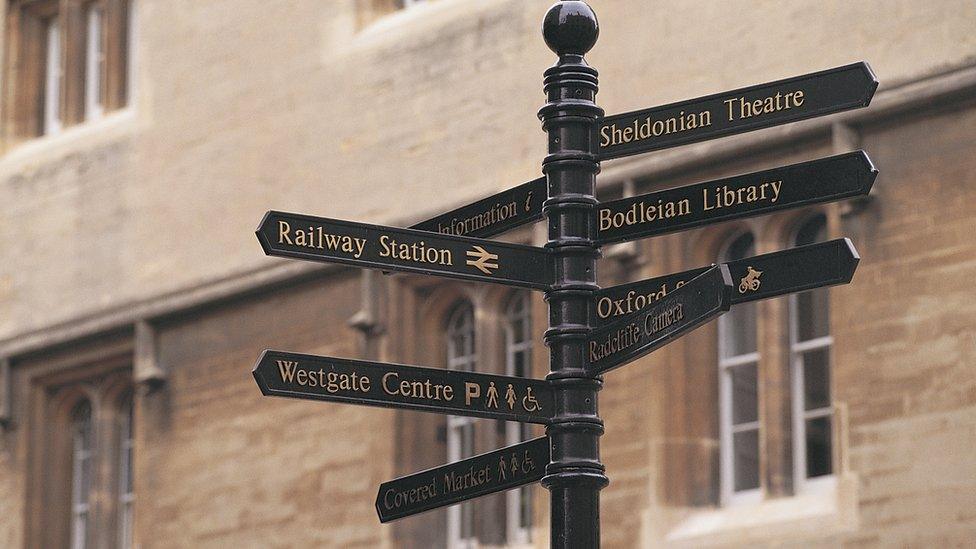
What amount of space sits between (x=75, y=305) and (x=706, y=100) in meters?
11.9

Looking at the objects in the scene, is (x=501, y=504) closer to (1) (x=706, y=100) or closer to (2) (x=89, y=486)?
(2) (x=89, y=486)

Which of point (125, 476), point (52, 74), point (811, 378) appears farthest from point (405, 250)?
point (52, 74)

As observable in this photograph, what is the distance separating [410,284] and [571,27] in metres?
8.91

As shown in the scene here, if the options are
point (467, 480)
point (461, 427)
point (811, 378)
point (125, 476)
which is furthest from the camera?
point (125, 476)

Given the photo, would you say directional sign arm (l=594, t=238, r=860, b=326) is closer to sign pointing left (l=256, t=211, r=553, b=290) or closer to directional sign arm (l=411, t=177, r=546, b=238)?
sign pointing left (l=256, t=211, r=553, b=290)

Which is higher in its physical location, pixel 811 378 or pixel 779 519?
pixel 811 378

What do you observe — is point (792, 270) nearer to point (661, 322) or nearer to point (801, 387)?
point (661, 322)

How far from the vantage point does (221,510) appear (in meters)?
16.5

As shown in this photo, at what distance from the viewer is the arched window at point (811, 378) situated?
1309 cm

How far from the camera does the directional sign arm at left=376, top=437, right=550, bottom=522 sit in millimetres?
6832

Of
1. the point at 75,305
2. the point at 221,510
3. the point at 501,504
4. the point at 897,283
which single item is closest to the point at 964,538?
the point at 897,283

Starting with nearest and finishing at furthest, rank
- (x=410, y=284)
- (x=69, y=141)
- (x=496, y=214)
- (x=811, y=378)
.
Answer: (x=496, y=214) < (x=811, y=378) < (x=410, y=284) < (x=69, y=141)

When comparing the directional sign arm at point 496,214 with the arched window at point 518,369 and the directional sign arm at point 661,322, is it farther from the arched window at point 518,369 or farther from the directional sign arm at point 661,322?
the arched window at point 518,369

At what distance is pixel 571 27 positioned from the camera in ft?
22.3
